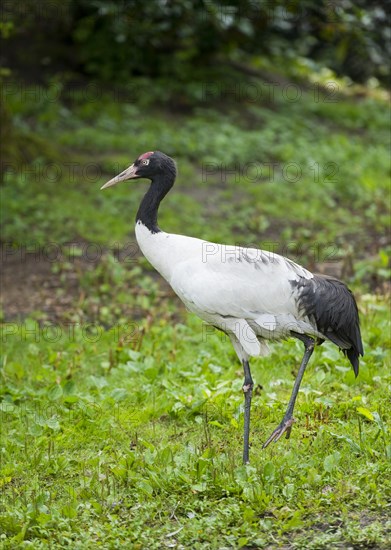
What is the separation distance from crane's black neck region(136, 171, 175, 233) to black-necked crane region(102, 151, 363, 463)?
227 millimetres

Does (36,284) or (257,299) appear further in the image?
(36,284)

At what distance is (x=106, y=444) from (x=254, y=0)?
375 inches

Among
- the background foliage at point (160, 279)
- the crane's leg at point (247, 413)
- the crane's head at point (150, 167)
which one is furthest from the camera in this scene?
the crane's head at point (150, 167)

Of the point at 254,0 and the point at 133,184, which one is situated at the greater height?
the point at 254,0

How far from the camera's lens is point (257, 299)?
581 centimetres

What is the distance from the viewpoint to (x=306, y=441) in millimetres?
5719

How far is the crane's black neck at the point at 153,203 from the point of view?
6207mm

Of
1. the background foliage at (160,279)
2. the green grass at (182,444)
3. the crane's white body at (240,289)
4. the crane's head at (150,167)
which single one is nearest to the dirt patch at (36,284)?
the background foliage at (160,279)

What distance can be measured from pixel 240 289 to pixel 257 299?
14 cm

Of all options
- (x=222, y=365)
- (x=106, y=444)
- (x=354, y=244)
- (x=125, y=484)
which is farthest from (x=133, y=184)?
(x=125, y=484)

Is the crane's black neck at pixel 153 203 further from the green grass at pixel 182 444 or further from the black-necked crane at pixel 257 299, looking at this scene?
the green grass at pixel 182 444

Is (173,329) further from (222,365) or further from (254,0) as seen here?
(254,0)

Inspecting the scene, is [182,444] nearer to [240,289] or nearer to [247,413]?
[247,413]

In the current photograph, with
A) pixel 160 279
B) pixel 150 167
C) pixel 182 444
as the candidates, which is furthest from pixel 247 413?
pixel 160 279
